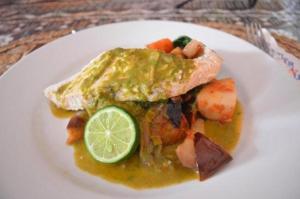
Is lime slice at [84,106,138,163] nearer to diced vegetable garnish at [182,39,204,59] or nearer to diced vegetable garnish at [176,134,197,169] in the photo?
diced vegetable garnish at [176,134,197,169]

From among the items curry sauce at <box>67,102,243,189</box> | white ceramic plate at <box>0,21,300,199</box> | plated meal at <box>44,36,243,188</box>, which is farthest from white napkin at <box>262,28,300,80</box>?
curry sauce at <box>67,102,243,189</box>

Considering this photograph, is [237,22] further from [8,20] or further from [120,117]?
[8,20]

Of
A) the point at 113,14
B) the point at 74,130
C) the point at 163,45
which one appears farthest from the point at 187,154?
the point at 113,14

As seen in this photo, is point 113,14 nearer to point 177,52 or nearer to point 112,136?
point 177,52

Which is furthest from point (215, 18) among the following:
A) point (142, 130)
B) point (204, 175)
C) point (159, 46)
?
point (204, 175)

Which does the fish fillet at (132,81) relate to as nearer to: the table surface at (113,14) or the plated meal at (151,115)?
the plated meal at (151,115)

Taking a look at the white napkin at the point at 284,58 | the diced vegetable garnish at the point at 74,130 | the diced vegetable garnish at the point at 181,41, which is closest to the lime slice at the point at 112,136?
the diced vegetable garnish at the point at 74,130
